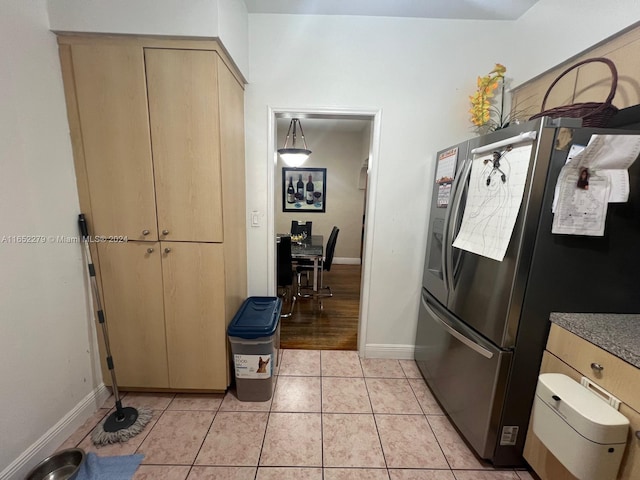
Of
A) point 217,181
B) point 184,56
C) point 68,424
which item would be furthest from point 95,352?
point 184,56

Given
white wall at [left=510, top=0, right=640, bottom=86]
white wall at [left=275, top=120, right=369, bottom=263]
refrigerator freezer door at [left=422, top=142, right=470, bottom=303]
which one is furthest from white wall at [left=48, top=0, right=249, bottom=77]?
white wall at [left=275, top=120, right=369, bottom=263]

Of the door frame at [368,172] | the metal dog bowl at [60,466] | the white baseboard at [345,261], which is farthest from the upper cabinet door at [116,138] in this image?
the white baseboard at [345,261]

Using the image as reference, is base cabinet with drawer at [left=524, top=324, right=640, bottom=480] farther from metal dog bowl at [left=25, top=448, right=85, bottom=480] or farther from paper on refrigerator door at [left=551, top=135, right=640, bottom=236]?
metal dog bowl at [left=25, top=448, right=85, bottom=480]

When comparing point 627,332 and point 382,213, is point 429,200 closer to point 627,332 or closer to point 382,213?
point 382,213

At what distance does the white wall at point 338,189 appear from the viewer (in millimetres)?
4953

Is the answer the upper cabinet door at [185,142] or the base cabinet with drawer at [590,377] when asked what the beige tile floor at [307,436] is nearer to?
the base cabinet with drawer at [590,377]

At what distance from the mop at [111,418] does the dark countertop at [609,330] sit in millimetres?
2303

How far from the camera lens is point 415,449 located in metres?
1.44

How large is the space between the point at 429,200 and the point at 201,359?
203 cm

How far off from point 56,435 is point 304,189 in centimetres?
437

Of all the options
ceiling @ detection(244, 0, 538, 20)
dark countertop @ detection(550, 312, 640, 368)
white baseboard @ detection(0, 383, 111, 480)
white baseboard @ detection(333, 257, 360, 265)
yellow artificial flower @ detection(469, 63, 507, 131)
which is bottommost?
white baseboard @ detection(0, 383, 111, 480)

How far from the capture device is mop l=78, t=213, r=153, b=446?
4.72 ft

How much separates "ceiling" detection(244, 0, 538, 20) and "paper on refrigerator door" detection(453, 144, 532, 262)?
1176 millimetres

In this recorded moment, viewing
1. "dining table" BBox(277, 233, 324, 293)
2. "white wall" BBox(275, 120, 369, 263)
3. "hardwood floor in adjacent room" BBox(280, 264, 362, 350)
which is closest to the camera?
"hardwood floor in adjacent room" BBox(280, 264, 362, 350)
